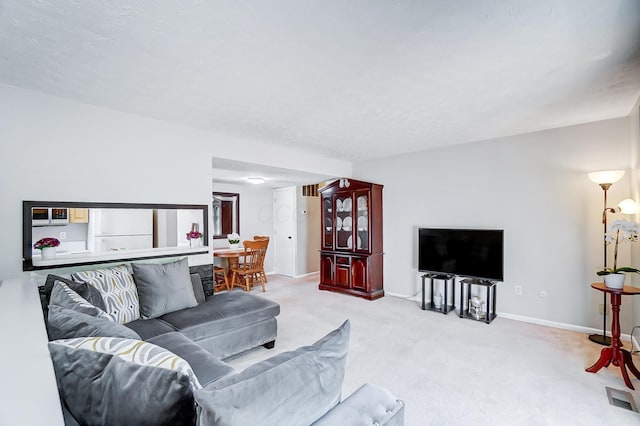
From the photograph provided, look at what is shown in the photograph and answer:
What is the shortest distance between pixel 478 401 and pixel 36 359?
2.57 m

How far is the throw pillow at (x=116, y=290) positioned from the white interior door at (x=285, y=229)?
4.35 m

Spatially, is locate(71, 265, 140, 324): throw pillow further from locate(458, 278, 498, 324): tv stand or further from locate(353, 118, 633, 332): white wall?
locate(353, 118, 633, 332): white wall

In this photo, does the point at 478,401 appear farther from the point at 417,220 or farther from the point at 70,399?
the point at 417,220

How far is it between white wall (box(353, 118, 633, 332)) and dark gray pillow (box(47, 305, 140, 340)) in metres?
4.27

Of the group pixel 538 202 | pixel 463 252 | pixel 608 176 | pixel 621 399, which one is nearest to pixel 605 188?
pixel 608 176

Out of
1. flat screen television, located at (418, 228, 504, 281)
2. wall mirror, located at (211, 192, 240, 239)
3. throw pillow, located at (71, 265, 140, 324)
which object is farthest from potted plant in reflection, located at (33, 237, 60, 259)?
flat screen television, located at (418, 228, 504, 281)

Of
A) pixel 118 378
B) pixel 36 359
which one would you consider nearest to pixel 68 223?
pixel 36 359

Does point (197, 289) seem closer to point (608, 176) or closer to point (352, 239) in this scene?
point (352, 239)

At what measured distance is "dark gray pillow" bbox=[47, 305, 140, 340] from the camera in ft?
4.28

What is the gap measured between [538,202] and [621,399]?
88.0 inches

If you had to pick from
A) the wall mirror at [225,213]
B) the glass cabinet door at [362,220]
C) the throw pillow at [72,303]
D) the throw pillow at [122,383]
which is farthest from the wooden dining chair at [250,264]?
the throw pillow at [122,383]

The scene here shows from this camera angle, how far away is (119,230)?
10.3ft

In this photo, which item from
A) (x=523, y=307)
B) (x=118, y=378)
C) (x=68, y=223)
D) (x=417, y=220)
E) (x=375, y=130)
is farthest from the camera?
(x=417, y=220)

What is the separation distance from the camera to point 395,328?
3662 mm
